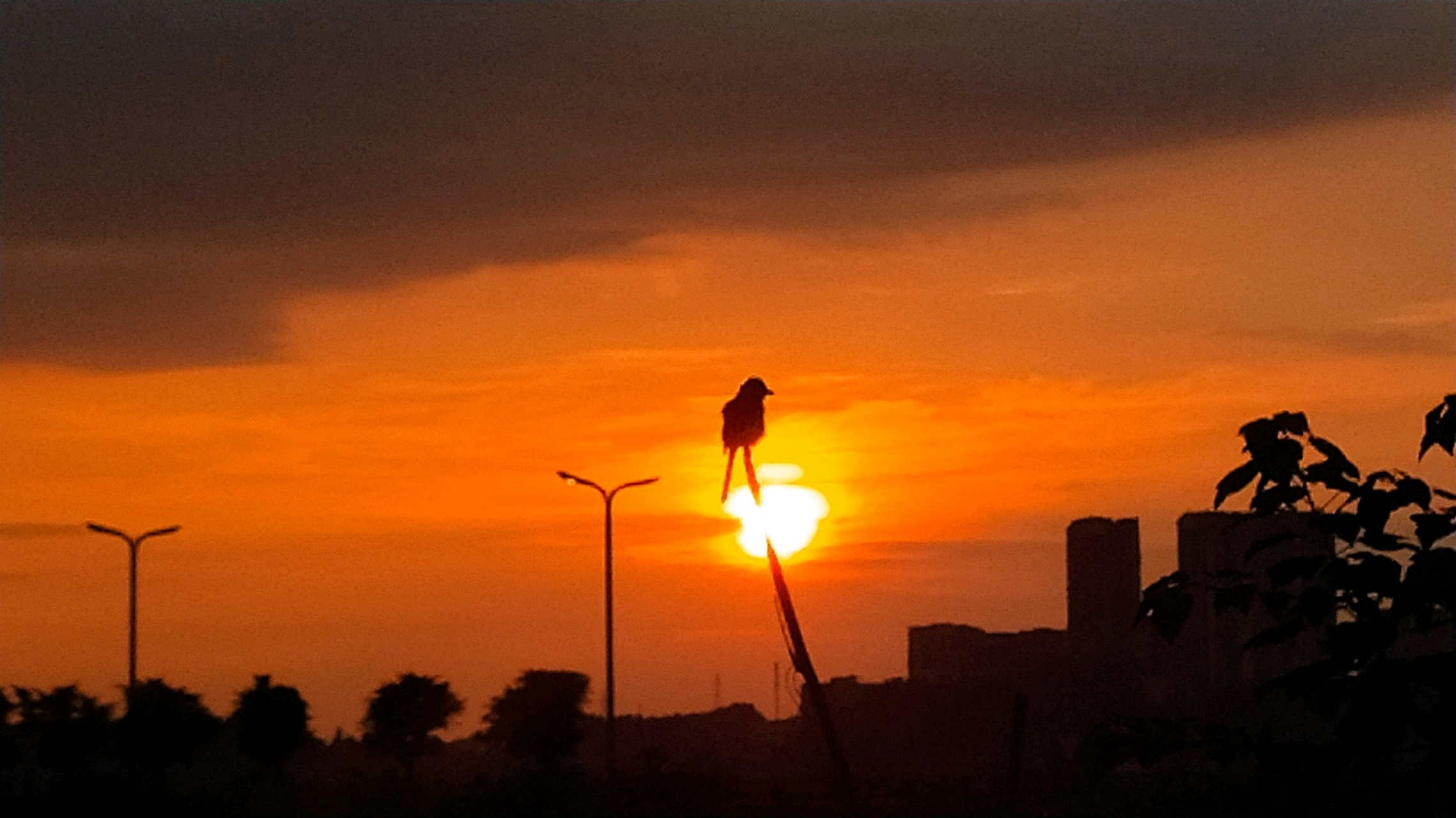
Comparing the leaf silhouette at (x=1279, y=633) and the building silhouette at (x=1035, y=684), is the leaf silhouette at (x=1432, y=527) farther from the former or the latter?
the building silhouette at (x=1035, y=684)

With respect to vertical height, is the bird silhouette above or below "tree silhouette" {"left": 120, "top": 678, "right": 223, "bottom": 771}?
above

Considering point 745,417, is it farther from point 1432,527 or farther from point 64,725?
point 64,725

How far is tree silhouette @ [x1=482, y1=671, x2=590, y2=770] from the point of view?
4378 centimetres

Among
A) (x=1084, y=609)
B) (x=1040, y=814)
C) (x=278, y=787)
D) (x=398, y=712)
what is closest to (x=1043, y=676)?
(x=1084, y=609)

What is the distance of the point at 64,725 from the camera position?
1625 inches

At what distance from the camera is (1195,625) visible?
80438mm

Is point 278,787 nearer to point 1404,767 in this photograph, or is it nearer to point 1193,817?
point 1193,817

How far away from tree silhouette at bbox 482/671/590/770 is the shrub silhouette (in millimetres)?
8289

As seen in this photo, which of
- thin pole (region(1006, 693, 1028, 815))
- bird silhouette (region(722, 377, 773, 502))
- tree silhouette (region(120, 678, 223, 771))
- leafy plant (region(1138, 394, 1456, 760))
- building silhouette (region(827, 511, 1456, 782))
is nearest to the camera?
leafy plant (region(1138, 394, 1456, 760))

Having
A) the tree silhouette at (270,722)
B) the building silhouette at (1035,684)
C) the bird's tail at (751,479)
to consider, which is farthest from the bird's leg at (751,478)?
the building silhouette at (1035,684)

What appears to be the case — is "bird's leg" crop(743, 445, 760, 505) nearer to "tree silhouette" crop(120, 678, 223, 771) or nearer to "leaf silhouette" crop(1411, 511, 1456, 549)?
"leaf silhouette" crop(1411, 511, 1456, 549)

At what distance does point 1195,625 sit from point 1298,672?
77.7 meters

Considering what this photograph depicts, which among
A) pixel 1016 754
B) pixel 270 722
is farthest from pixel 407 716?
pixel 1016 754

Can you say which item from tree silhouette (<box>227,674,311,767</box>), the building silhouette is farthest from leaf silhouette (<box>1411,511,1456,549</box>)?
the building silhouette
